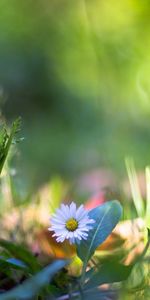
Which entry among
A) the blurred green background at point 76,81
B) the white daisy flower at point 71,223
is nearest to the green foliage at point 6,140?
the white daisy flower at point 71,223

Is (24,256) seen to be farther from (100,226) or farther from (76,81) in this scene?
(76,81)

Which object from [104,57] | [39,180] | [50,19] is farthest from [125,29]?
[39,180]

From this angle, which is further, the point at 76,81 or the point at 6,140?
the point at 76,81

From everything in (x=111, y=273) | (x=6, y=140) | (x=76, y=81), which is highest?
(x=76, y=81)

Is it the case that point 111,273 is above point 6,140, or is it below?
below

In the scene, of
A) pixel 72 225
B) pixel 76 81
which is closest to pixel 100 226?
pixel 72 225

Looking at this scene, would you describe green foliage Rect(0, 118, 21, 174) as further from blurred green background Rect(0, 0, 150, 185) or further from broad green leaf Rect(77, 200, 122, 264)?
blurred green background Rect(0, 0, 150, 185)
